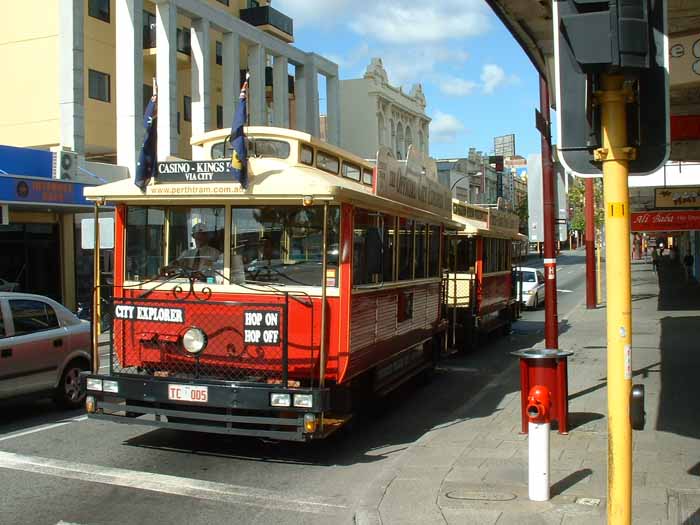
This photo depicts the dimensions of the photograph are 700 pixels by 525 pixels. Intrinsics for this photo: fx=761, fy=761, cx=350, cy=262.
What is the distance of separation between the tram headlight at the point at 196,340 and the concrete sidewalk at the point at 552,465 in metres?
2.16

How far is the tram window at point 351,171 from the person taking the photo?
9205 mm

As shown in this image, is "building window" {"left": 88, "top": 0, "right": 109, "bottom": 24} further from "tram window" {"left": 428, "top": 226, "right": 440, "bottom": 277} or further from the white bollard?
the white bollard

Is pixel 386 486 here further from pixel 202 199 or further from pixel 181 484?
pixel 202 199

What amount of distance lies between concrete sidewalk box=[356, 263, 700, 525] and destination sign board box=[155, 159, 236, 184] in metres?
3.35

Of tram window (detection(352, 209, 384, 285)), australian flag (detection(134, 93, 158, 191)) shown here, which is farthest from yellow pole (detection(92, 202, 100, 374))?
tram window (detection(352, 209, 384, 285))

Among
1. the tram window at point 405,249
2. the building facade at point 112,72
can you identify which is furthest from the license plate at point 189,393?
the building facade at point 112,72

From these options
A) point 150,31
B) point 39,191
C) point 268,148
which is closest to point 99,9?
point 150,31

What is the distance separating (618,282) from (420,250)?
6873mm

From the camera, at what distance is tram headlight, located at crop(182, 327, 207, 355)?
7.52 m

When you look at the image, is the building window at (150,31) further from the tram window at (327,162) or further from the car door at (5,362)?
the tram window at (327,162)

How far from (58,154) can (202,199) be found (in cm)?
1454

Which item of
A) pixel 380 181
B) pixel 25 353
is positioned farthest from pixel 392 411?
pixel 25 353

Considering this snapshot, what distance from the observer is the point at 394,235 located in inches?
368

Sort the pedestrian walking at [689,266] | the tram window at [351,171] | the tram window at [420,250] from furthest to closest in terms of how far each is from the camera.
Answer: the pedestrian walking at [689,266], the tram window at [420,250], the tram window at [351,171]
